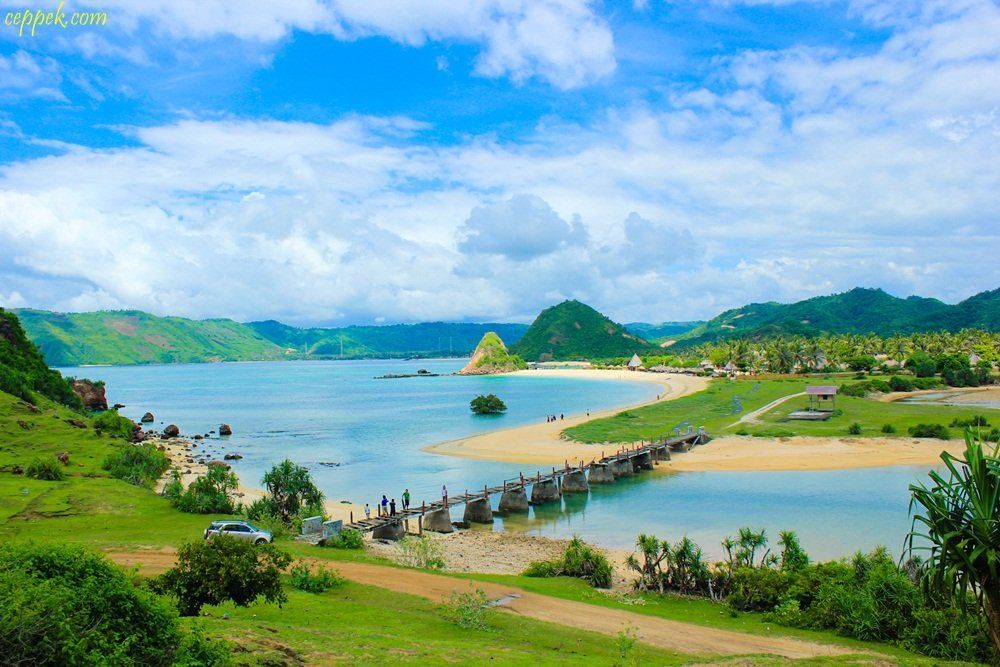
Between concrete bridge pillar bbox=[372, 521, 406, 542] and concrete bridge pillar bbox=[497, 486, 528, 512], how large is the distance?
1096 centimetres

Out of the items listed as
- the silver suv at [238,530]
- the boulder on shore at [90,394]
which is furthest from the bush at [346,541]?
the boulder on shore at [90,394]

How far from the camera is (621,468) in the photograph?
57344 millimetres

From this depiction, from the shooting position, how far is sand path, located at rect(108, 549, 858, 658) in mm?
18625

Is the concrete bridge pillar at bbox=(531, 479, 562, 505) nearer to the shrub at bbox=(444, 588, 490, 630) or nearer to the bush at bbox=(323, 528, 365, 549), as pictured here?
the bush at bbox=(323, 528, 365, 549)

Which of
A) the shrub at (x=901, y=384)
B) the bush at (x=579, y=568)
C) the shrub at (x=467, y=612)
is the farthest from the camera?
the shrub at (x=901, y=384)

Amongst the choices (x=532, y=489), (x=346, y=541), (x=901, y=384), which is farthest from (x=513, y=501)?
(x=901, y=384)

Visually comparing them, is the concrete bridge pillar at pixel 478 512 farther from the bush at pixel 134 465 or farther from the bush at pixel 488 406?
the bush at pixel 488 406

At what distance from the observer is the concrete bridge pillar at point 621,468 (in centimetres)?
5697

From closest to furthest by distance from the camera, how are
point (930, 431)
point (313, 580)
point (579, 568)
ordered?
point (313, 580) < point (579, 568) < point (930, 431)

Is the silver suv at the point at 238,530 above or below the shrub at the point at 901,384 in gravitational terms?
below

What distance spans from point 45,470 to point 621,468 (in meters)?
43.9

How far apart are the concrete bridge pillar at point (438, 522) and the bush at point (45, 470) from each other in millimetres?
23223

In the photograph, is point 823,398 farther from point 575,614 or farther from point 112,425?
point 112,425

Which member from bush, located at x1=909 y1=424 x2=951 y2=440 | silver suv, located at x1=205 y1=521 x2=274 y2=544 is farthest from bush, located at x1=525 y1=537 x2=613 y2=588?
bush, located at x1=909 y1=424 x2=951 y2=440
